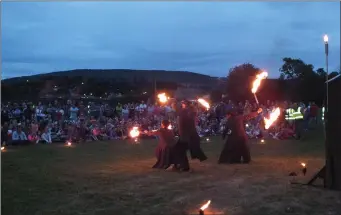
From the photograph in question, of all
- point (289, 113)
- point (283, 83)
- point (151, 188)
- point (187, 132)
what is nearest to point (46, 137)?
point (187, 132)

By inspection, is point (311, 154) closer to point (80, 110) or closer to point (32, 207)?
point (32, 207)

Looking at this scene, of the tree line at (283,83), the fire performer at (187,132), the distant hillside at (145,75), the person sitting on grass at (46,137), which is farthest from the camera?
the distant hillside at (145,75)

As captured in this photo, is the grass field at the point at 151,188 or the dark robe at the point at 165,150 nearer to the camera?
the grass field at the point at 151,188

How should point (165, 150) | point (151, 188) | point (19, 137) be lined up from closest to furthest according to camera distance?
point (151, 188), point (165, 150), point (19, 137)

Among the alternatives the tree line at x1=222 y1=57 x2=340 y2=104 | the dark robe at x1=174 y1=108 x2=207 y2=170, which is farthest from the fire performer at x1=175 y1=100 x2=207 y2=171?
the tree line at x1=222 y1=57 x2=340 y2=104

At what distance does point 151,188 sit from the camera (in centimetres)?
982

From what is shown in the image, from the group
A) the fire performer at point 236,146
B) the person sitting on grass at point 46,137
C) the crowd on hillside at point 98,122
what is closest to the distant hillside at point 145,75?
the crowd on hillside at point 98,122

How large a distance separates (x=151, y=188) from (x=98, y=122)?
16.6 metres

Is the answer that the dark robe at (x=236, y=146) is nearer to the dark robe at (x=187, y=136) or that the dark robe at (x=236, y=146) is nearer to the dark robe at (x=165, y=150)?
the dark robe at (x=187, y=136)

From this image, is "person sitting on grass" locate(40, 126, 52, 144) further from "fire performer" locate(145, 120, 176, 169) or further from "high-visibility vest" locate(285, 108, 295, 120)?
"high-visibility vest" locate(285, 108, 295, 120)

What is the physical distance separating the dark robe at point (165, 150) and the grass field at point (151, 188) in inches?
18.6

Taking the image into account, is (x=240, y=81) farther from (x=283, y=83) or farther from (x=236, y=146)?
(x=236, y=146)

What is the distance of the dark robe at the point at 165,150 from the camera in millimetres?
13137

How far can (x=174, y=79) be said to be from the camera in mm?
58844
